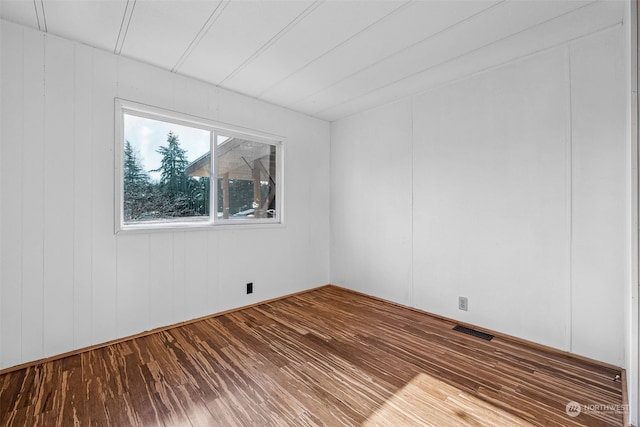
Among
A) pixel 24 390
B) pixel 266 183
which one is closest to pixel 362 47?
pixel 266 183

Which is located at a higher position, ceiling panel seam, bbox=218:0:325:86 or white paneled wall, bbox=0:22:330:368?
ceiling panel seam, bbox=218:0:325:86

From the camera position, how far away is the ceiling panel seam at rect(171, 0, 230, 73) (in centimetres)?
185

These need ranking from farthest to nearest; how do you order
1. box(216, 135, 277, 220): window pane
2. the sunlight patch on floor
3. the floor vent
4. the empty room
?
box(216, 135, 277, 220): window pane < the floor vent < the empty room < the sunlight patch on floor

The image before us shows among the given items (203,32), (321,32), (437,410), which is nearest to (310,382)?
(437,410)

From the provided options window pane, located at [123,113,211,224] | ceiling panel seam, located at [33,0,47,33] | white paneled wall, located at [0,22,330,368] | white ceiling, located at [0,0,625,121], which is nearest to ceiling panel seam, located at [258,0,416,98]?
white ceiling, located at [0,0,625,121]

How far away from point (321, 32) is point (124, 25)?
141 centimetres

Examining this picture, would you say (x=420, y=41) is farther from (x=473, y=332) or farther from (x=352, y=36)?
(x=473, y=332)

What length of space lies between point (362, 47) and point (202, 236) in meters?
2.33

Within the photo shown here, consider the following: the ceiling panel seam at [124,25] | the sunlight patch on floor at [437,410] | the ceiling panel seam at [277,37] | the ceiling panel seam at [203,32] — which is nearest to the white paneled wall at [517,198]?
the sunlight patch on floor at [437,410]

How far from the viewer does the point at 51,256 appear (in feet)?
7.08

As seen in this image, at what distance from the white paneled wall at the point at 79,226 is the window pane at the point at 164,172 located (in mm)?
173

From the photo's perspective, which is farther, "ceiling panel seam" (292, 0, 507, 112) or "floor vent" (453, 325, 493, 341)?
"floor vent" (453, 325, 493, 341)

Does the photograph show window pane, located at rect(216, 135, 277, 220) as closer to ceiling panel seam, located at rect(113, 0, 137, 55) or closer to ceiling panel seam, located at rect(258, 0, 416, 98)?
ceiling panel seam, located at rect(258, 0, 416, 98)

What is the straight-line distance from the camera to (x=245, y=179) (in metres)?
3.45
